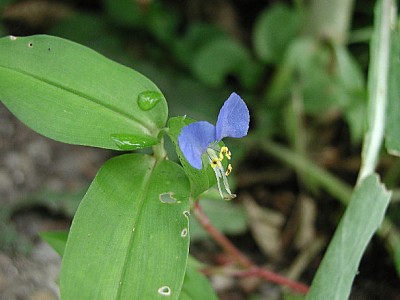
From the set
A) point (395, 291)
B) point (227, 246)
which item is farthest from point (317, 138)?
point (227, 246)

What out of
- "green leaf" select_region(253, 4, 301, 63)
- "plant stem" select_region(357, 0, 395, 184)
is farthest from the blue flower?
"green leaf" select_region(253, 4, 301, 63)

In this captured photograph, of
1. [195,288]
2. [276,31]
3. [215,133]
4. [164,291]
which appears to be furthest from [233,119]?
[276,31]

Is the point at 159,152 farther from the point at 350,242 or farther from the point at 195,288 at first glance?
the point at 350,242

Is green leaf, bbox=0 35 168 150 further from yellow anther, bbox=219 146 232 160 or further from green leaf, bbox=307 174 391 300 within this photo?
green leaf, bbox=307 174 391 300

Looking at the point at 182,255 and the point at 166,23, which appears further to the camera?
the point at 166,23

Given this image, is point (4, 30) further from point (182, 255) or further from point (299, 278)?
point (182, 255)

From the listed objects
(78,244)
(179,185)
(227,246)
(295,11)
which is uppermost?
(295,11)
